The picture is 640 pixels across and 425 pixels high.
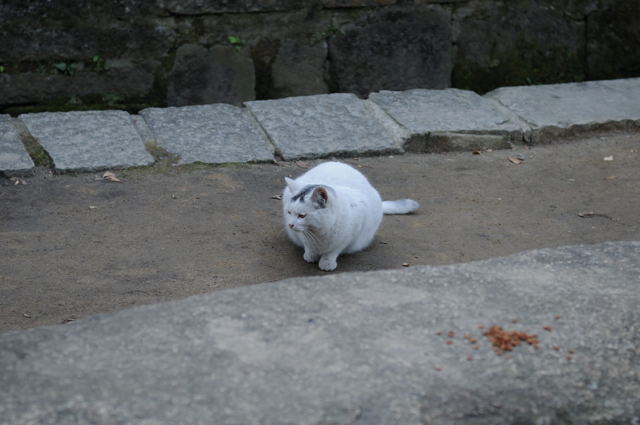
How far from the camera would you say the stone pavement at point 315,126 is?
4.91 meters

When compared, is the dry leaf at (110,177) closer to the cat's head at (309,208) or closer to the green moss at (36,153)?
the green moss at (36,153)

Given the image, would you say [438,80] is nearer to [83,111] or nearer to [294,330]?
[83,111]

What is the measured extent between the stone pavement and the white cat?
85cm

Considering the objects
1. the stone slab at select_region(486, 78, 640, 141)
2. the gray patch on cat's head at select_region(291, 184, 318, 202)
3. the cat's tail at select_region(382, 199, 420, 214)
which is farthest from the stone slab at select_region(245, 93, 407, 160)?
the gray patch on cat's head at select_region(291, 184, 318, 202)

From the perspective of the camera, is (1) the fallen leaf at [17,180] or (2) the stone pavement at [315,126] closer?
(1) the fallen leaf at [17,180]

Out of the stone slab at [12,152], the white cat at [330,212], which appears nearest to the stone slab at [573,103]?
the white cat at [330,212]

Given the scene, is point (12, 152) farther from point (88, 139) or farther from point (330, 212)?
point (330, 212)

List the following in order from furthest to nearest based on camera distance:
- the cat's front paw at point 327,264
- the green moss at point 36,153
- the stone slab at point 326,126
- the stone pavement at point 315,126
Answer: the stone slab at point 326,126, the stone pavement at point 315,126, the green moss at point 36,153, the cat's front paw at point 327,264

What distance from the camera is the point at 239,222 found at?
14.2ft

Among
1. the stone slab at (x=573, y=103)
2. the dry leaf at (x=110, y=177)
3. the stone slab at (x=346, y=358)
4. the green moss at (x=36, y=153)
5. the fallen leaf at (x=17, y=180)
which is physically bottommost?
the fallen leaf at (x=17, y=180)

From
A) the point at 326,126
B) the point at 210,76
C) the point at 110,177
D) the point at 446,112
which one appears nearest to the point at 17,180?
the point at 110,177

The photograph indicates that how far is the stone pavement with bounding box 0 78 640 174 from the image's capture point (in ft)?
16.1

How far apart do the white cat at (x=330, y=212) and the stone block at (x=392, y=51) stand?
179 cm

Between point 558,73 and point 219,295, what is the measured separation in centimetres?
438
